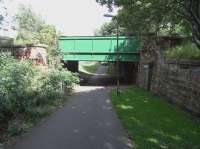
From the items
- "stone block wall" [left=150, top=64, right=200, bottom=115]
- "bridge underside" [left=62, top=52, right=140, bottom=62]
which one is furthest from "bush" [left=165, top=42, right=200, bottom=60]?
"bridge underside" [left=62, top=52, right=140, bottom=62]

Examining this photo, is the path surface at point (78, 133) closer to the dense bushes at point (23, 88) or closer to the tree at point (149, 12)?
the dense bushes at point (23, 88)

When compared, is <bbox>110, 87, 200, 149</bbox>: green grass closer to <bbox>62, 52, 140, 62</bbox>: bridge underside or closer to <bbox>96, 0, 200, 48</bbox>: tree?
<bbox>96, 0, 200, 48</bbox>: tree

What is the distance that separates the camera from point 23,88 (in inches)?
579

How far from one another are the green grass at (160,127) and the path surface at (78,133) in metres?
0.42

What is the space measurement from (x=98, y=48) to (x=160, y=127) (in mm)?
23554

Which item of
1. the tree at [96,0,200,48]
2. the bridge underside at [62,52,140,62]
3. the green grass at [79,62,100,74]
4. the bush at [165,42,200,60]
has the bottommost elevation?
the green grass at [79,62,100,74]

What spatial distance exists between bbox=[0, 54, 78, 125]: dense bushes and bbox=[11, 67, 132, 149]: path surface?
1306 millimetres

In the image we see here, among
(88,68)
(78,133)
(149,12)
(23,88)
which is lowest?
(88,68)

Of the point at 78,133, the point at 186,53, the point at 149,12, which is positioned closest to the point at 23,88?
the point at 78,133

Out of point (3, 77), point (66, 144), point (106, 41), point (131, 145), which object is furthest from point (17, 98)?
point (106, 41)

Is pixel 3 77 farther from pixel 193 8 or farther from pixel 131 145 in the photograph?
pixel 193 8

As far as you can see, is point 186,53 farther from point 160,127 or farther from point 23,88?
point 23,88

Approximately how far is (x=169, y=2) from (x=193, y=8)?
223cm

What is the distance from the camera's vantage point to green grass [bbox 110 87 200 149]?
9.91 meters
